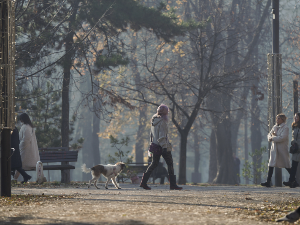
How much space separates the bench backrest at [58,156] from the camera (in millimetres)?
15398

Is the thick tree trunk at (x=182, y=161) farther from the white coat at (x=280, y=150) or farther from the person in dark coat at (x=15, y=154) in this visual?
the person in dark coat at (x=15, y=154)

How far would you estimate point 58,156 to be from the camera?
15430 millimetres

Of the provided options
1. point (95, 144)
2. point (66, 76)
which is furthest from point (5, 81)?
point (95, 144)

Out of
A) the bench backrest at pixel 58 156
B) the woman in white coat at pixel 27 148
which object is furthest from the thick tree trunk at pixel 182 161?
the woman in white coat at pixel 27 148

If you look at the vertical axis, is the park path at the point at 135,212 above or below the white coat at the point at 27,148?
below

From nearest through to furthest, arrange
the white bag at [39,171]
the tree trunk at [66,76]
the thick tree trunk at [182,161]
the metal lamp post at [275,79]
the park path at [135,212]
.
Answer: the park path at [135,212] → the white bag at [39,171] → the metal lamp post at [275,79] → the tree trunk at [66,76] → the thick tree trunk at [182,161]

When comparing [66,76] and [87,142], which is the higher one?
[66,76]

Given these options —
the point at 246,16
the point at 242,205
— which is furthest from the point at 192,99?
the point at 242,205

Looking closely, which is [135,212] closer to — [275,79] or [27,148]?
[27,148]

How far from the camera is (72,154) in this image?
51.0ft

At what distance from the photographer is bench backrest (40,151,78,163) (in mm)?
15398

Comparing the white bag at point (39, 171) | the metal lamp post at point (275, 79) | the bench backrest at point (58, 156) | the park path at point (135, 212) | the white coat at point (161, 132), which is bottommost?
the park path at point (135, 212)

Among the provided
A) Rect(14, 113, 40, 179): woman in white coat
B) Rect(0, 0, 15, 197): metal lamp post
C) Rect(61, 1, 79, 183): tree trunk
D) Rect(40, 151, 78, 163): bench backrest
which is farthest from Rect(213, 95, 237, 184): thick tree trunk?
Rect(0, 0, 15, 197): metal lamp post

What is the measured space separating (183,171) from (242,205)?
12.4 m
